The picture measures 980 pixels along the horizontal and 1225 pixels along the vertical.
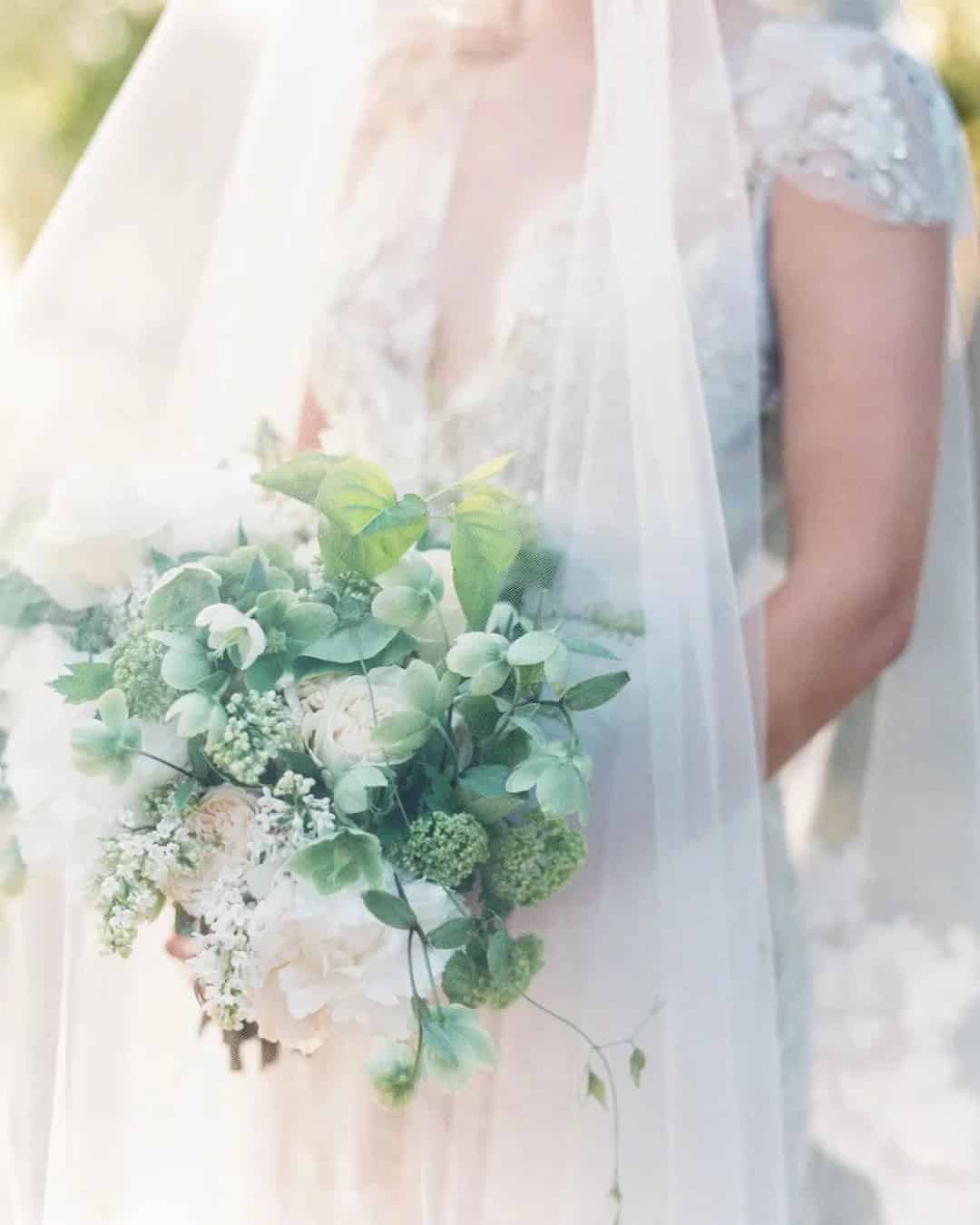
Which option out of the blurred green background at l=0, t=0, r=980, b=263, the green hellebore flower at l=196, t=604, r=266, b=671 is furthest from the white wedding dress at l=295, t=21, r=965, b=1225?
the blurred green background at l=0, t=0, r=980, b=263

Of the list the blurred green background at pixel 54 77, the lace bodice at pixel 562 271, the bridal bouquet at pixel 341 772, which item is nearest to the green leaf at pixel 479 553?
the bridal bouquet at pixel 341 772

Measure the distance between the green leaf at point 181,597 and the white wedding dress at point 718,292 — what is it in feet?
1.15

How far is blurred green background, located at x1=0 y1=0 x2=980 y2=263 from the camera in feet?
8.35

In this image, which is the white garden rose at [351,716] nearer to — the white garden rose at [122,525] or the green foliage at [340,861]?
the green foliage at [340,861]

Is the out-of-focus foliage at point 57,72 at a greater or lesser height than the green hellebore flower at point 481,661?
lesser

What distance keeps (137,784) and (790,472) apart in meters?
0.57

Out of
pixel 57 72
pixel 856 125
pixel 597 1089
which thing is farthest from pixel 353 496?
pixel 57 72

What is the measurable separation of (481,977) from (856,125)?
75 centimetres

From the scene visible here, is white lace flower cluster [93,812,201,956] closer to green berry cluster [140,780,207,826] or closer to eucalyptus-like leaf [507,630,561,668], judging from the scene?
green berry cluster [140,780,207,826]

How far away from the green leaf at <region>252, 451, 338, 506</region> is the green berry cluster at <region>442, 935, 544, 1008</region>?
10.8 inches

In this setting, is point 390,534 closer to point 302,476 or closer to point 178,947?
point 302,476

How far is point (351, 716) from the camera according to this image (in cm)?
71

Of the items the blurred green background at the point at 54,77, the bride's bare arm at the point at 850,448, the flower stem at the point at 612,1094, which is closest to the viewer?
the flower stem at the point at 612,1094

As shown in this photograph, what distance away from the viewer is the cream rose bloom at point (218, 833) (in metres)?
0.73
